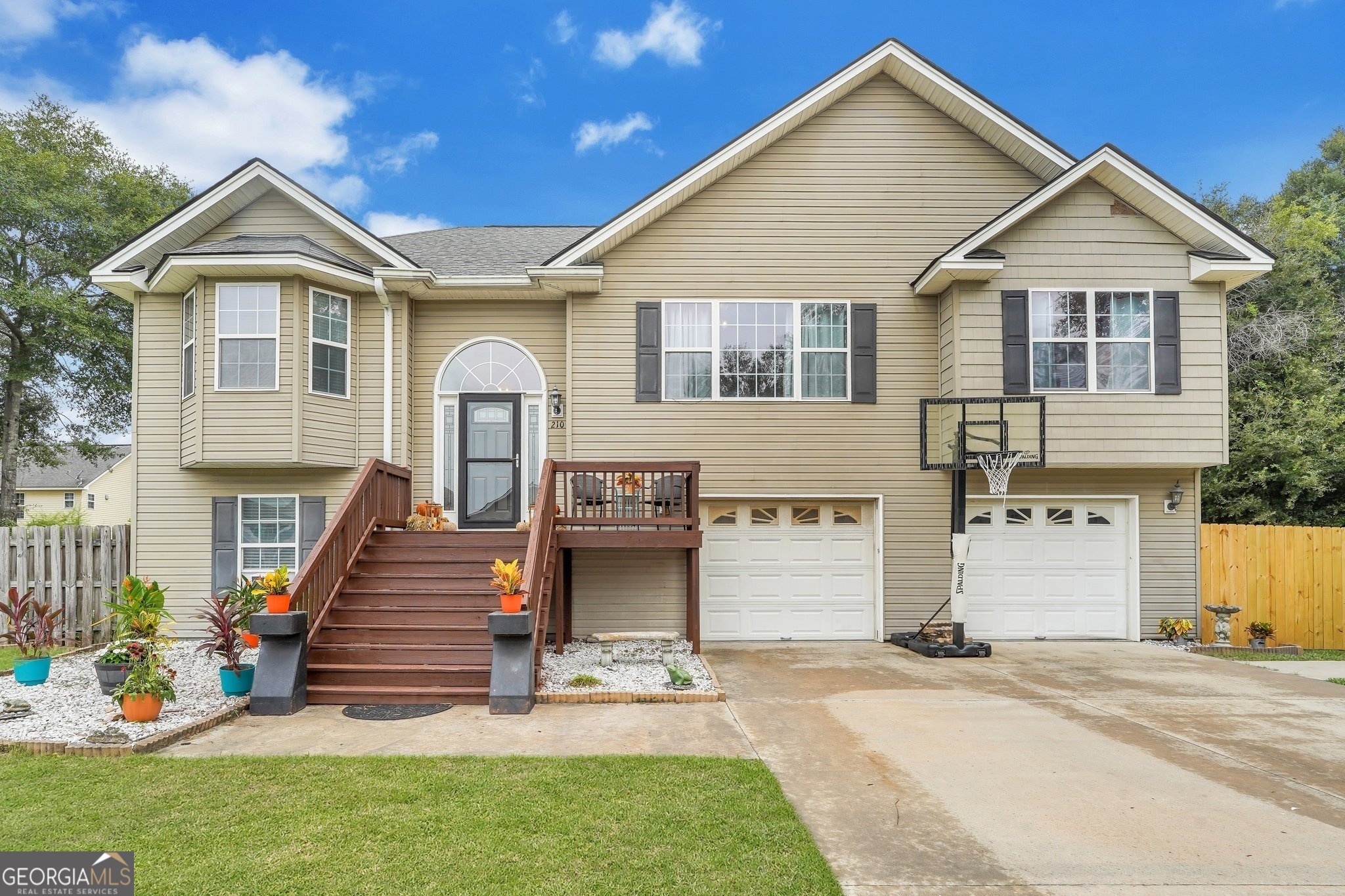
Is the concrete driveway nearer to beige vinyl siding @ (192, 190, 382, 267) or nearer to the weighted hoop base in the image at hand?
the weighted hoop base

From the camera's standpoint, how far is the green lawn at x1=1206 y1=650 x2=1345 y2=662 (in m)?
8.59

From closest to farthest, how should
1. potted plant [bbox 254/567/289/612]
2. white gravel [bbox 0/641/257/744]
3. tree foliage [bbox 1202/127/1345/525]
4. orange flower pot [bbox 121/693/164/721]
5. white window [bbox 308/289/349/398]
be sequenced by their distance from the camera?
white gravel [bbox 0/641/257/744] → orange flower pot [bbox 121/693/164/721] → potted plant [bbox 254/567/289/612] → white window [bbox 308/289/349/398] → tree foliage [bbox 1202/127/1345/525]

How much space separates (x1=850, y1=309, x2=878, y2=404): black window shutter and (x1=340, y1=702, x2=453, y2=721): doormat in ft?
20.9

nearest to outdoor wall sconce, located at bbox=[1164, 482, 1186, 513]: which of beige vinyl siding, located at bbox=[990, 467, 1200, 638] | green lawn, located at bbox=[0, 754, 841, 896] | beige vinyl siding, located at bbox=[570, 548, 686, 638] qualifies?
beige vinyl siding, located at bbox=[990, 467, 1200, 638]

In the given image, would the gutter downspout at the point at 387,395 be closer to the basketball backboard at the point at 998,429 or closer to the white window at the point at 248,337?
the white window at the point at 248,337

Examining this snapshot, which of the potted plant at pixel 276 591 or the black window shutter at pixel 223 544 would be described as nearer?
the potted plant at pixel 276 591

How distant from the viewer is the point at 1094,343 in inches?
348

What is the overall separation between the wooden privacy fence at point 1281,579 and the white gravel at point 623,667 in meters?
7.29

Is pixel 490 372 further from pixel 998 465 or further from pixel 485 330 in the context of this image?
pixel 998 465

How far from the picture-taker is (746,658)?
324 inches

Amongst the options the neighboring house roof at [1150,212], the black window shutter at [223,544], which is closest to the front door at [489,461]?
the black window shutter at [223,544]

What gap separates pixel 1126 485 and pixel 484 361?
8.93 meters

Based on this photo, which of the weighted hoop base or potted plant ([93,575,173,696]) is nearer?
potted plant ([93,575,173,696])

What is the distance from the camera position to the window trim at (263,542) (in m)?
9.23
